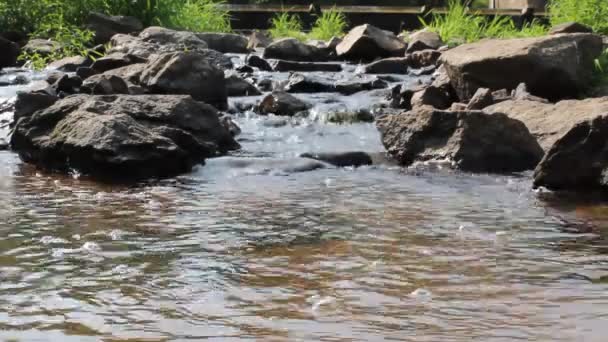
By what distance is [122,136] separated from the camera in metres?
6.31

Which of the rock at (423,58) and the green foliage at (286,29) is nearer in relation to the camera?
the rock at (423,58)

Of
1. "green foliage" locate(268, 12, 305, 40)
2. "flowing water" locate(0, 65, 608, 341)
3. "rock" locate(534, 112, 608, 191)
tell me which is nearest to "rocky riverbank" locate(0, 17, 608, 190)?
"rock" locate(534, 112, 608, 191)

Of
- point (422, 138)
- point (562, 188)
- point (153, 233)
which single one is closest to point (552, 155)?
point (562, 188)

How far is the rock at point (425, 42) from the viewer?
1256cm

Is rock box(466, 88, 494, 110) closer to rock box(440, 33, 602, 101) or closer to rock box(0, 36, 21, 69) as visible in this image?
Answer: rock box(440, 33, 602, 101)

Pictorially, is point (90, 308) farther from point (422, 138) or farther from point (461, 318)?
point (422, 138)

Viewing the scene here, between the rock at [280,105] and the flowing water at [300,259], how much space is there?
254 centimetres

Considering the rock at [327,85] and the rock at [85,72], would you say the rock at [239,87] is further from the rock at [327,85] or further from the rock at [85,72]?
the rock at [85,72]

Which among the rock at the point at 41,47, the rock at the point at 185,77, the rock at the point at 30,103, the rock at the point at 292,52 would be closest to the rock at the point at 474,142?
the rock at the point at 185,77

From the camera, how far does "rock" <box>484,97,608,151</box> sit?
6.77m

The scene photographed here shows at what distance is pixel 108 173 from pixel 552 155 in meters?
2.69

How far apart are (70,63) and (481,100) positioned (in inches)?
188

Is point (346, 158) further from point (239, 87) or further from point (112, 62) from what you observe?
point (112, 62)

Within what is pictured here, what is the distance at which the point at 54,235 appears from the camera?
4434 mm
